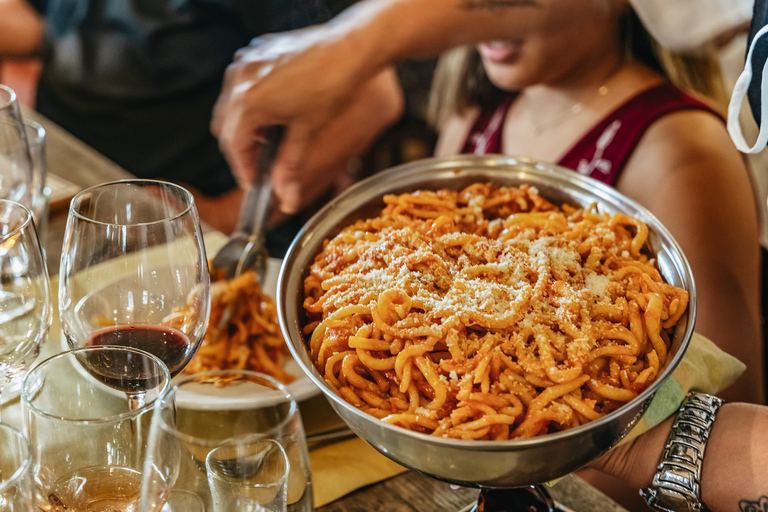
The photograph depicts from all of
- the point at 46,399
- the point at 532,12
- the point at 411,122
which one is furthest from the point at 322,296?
the point at 411,122

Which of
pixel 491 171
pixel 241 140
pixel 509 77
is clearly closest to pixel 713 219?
pixel 509 77

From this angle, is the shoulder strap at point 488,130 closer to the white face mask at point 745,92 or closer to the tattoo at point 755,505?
the white face mask at point 745,92

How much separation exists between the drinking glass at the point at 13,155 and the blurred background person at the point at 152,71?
166cm

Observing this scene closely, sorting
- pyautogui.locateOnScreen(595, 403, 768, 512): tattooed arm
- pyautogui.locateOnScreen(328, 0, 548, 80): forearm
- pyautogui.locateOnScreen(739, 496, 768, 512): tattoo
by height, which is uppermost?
pyautogui.locateOnScreen(328, 0, 548, 80): forearm

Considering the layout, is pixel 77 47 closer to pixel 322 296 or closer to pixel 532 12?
pixel 532 12

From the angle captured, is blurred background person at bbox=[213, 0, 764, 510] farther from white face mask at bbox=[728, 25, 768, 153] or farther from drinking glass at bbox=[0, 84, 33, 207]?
white face mask at bbox=[728, 25, 768, 153]

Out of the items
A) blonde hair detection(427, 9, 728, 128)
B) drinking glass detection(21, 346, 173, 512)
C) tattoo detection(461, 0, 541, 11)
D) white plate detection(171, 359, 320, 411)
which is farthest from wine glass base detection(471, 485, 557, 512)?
blonde hair detection(427, 9, 728, 128)

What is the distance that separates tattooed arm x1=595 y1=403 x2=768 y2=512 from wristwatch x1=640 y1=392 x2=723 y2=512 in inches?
0.4

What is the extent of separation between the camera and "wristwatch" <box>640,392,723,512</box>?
784 mm

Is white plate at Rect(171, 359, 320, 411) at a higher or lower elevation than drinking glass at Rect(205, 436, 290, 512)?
lower

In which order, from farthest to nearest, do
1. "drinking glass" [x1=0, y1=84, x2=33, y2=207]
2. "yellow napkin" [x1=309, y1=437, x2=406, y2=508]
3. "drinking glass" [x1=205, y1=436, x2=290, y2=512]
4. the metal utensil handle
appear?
1. the metal utensil handle
2. "drinking glass" [x1=0, y1=84, x2=33, y2=207]
3. "yellow napkin" [x1=309, y1=437, x2=406, y2=508]
4. "drinking glass" [x1=205, y1=436, x2=290, y2=512]

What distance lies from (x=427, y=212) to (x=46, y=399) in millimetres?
537

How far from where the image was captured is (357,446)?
973 millimetres

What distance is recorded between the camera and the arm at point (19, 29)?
2.98 m
